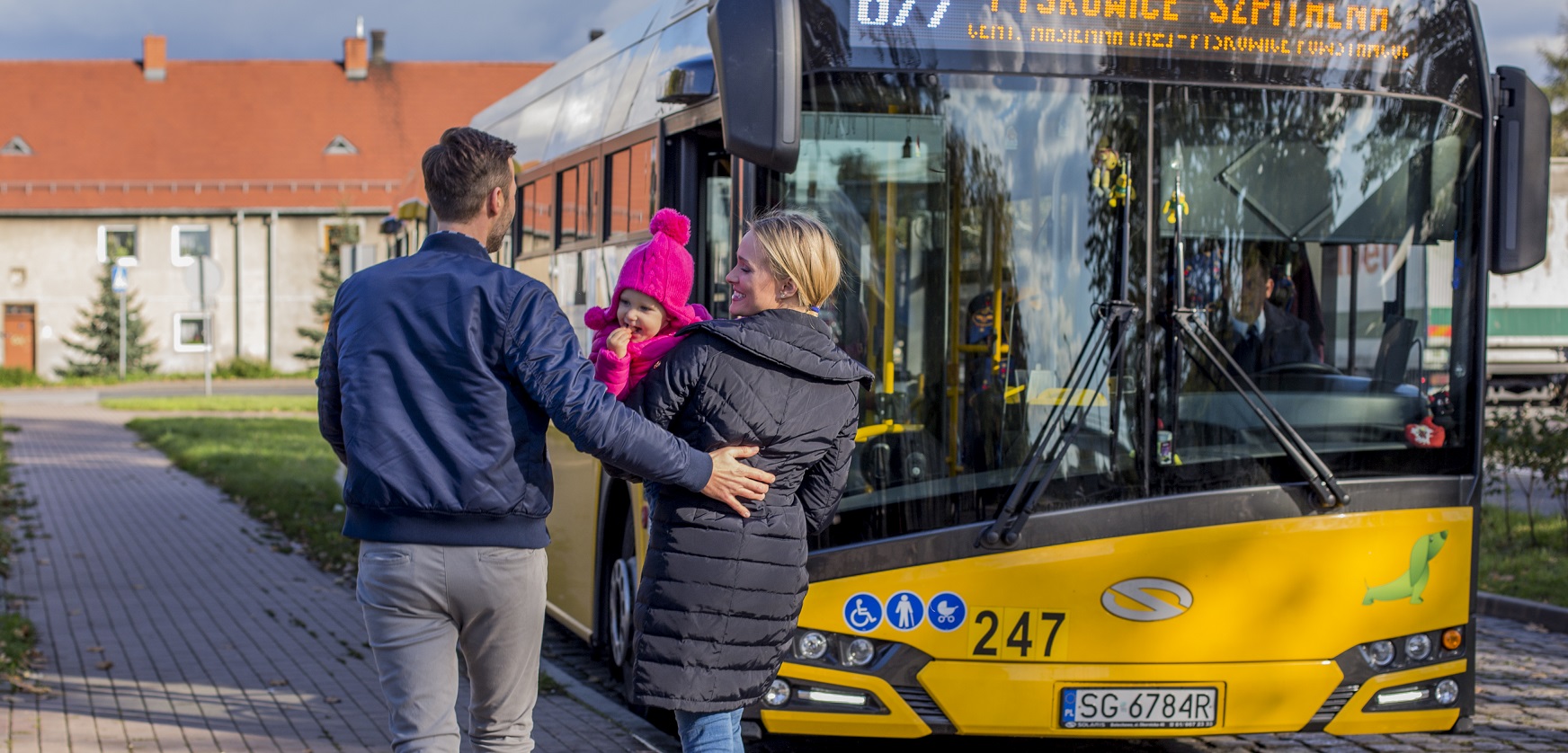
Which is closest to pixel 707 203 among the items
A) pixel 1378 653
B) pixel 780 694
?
pixel 780 694

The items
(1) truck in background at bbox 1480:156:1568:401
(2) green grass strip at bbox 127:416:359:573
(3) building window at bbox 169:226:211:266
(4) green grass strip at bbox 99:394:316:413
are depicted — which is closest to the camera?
(2) green grass strip at bbox 127:416:359:573

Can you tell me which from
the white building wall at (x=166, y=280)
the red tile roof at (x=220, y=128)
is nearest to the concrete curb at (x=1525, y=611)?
the white building wall at (x=166, y=280)

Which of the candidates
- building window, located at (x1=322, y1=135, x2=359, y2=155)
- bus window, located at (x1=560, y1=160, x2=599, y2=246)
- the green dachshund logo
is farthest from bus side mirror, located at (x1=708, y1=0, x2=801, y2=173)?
building window, located at (x1=322, y1=135, x2=359, y2=155)

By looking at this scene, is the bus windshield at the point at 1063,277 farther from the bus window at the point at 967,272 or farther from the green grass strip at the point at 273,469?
the green grass strip at the point at 273,469

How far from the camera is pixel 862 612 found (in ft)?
17.3

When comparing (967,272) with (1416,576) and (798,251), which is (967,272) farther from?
(798,251)

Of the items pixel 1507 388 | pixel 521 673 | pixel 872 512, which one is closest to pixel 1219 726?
pixel 872 512

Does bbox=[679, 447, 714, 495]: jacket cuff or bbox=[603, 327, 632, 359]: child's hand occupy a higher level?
bbox=[603, 327, 632, 359]: child's hand

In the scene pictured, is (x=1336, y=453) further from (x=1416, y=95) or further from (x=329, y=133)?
(x=329, y=133)

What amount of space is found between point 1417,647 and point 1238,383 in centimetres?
108

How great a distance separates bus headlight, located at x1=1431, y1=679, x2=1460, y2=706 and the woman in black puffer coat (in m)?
2.91

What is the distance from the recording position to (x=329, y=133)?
57.3 m

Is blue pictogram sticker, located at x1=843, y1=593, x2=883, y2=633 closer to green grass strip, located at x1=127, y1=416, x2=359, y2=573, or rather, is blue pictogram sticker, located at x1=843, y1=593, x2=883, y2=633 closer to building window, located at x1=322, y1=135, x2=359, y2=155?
green grass strip, located at x1=127, y1=416, x2=359, y2=573

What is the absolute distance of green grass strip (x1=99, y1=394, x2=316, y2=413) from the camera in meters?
31.0
